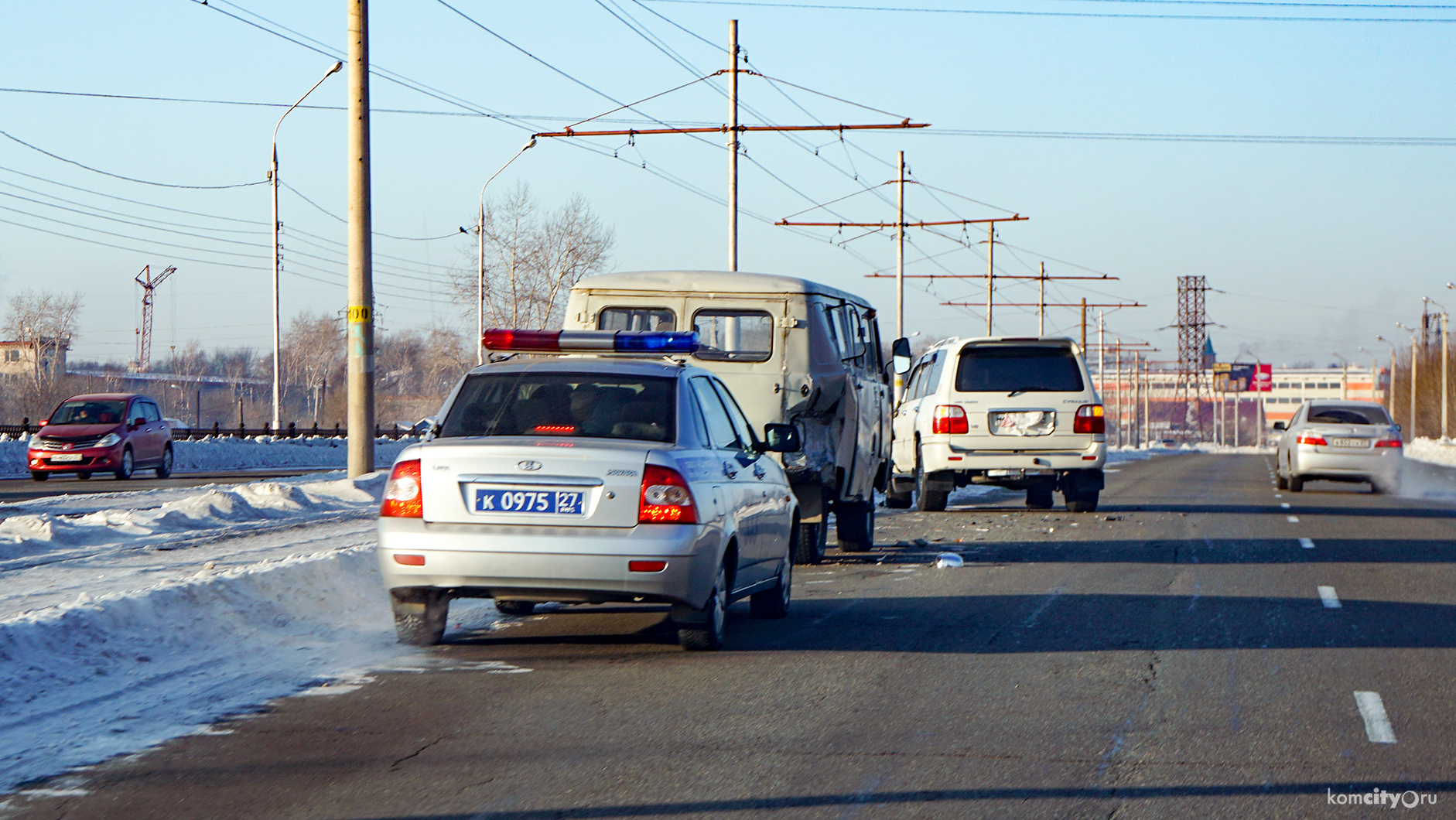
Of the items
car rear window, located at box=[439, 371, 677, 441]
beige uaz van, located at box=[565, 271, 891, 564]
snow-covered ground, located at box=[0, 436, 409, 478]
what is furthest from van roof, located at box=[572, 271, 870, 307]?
snow-covered ground, located at box=[0, 436, 409, 478]

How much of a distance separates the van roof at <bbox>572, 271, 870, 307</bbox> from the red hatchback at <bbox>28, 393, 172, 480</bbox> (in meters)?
19.2

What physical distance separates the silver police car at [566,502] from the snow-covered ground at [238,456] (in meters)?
28.3

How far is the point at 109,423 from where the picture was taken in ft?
96.0

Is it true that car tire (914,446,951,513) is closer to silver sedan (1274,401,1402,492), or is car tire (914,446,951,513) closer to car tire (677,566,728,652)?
silver sedan (1274,401,1402,492)

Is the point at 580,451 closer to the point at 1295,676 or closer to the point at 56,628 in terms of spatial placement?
the point at 56,628

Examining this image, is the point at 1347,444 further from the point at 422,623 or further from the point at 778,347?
the point at 422,623

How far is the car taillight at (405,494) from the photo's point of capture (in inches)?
300

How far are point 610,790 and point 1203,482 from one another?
2943 centimetres

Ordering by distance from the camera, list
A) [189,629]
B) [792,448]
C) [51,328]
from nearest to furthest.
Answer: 1. [189,629]
2. [792,448]
3. [51,328]

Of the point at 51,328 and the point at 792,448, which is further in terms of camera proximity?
the point at 51,328

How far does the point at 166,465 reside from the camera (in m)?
31.0

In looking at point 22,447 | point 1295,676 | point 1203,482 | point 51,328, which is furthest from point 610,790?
point 51,328

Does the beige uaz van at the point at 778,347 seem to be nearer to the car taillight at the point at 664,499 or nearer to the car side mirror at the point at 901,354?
the car side mirror at the point at 901,354

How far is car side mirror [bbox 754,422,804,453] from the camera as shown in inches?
370
